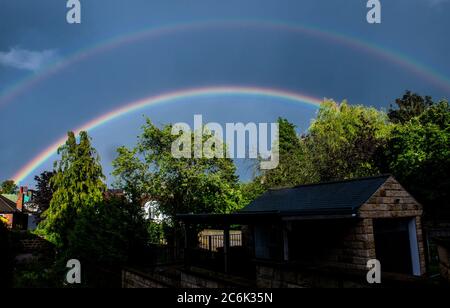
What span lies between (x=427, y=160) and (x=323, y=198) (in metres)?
15.5

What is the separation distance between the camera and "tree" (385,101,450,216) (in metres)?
23.4

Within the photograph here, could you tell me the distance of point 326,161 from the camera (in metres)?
30.0

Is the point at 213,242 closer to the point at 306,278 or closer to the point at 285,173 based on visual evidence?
the point at 285,173

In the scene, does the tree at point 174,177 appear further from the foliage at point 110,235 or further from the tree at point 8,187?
the tree at point 8,187

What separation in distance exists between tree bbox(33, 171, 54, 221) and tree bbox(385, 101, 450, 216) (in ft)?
105

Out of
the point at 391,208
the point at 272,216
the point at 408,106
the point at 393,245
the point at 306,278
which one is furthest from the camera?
the point at 408,106

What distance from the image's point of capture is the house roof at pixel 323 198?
11.0 m

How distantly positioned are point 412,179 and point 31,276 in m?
23.8

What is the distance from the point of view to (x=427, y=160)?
79.6 ft

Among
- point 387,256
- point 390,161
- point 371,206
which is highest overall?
point 390,161

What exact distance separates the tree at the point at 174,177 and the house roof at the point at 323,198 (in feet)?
27.5

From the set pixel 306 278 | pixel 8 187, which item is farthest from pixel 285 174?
pixel 8 187

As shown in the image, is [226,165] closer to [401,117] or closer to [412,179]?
[412,179]

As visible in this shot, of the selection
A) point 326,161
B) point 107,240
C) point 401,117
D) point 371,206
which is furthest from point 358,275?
point 401,117
